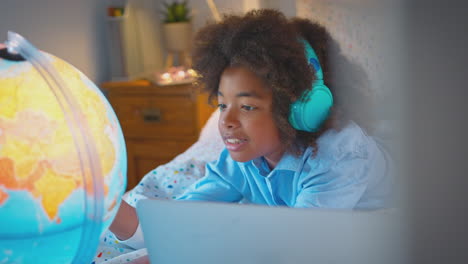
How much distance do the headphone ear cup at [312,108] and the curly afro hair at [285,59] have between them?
12 millimetres

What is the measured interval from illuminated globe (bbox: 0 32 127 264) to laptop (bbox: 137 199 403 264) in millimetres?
64

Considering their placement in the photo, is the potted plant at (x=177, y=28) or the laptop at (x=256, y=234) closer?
the laptop at (x=256, y=234)

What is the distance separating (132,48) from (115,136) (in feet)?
7.51

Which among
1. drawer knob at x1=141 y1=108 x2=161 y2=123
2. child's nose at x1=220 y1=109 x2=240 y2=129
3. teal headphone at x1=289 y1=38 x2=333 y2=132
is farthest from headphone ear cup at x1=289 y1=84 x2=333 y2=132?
drawer knob at x1=141 y1=108 x2=161 y2=123

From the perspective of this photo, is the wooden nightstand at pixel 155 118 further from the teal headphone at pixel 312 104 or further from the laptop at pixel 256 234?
the laptop at pixel 256 234

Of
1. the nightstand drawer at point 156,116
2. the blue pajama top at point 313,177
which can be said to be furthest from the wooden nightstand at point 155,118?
the blue pajama top at point 313,177

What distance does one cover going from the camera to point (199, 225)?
56 cm

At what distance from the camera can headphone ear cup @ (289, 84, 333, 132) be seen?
0.87 meters

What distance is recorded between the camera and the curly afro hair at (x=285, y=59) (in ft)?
2.93

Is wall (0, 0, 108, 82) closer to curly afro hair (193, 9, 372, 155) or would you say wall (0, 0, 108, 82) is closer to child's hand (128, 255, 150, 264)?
curly afro hair (193, 9, 372, 155)

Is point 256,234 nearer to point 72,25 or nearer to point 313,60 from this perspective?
point 313,60

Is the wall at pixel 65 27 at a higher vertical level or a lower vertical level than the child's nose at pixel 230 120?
higher

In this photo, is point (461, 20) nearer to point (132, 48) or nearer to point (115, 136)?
point (115, 136)

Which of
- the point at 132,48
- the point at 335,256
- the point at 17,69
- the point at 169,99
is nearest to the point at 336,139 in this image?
the point at 335,256
